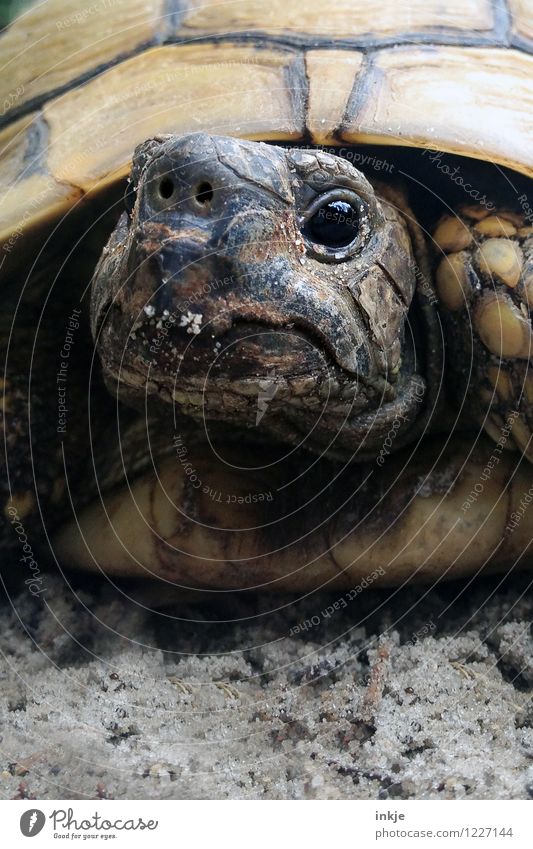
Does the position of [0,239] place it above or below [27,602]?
above

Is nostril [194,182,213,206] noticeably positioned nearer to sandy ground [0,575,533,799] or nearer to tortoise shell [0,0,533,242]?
tortoise shell [0,0,533,242]

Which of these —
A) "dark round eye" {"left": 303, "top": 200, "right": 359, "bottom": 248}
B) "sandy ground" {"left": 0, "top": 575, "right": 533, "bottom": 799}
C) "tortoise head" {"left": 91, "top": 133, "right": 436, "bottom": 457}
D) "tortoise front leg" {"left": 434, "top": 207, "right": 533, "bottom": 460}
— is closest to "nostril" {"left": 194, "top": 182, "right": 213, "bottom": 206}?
"tortoise head" {"left": 91, "top": 133, "right": 436, "bottom": 457}

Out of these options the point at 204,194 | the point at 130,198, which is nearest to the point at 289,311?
the point at 204,194

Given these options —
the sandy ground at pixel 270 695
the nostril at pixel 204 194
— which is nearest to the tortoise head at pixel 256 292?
the nostril at pixel 204 194

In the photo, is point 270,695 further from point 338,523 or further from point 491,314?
point 491,314

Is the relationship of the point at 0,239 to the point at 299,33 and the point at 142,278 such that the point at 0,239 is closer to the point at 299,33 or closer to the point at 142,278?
the point at 142,278

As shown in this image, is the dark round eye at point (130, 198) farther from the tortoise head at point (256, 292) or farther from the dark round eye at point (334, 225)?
the dark round eye at point (334, 225)
